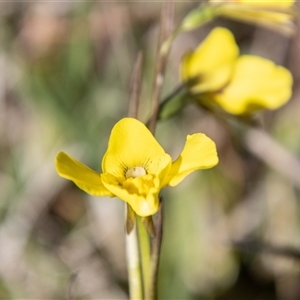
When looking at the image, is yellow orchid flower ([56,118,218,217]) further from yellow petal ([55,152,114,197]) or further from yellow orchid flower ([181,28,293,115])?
yellow orchid flower ([181,28,293,115])

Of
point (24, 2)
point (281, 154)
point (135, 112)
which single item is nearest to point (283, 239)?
point (281, 154)

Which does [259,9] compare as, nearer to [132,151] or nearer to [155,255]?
[132,151]

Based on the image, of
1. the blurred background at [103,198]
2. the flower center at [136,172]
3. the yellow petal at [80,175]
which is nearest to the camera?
the yellow petal at [80,175]

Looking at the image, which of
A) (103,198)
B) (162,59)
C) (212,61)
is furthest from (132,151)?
(103,198)

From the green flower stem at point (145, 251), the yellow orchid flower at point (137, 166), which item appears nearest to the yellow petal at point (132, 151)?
the yellow orchid flower at point (137, 166)

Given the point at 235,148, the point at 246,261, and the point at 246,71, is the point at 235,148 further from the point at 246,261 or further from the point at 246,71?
the point at 246,71

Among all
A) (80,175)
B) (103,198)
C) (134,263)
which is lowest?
(103,198)

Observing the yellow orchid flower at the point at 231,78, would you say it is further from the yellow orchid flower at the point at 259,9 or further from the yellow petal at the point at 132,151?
the yellow petal at the point at 132,151

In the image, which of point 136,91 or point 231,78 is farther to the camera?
point 231,78
